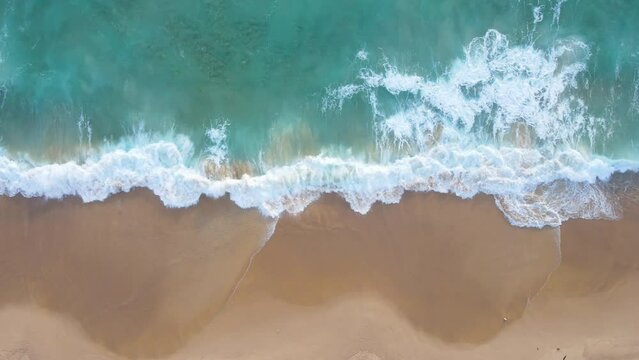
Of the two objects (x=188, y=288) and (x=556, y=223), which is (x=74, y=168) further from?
(x=556, y=223)

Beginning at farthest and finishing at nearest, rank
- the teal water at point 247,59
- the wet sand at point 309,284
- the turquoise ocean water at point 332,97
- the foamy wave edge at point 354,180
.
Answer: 1. the teal water at point 247,59
2. the turquoise ocean water at point 332,97
3. the foamy wave edge at point 354,180
4. the wet sand at point 309,284

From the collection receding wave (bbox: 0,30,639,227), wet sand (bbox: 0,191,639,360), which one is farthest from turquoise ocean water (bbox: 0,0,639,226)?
wet sand (bbox: 0,191,639,360)

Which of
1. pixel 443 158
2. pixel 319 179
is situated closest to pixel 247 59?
pixel 319 179

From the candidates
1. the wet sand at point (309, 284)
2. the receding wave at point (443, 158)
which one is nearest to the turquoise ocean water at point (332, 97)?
the receding wave at point (443, 158)

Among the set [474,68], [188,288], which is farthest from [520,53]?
[188,288]

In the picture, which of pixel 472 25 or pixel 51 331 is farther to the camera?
pixel 472 25

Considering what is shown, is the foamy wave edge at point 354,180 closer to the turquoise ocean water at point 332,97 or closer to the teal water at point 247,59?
the turquoise ocean water at point 332,97

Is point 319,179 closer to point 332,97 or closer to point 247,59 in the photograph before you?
point 332,97
